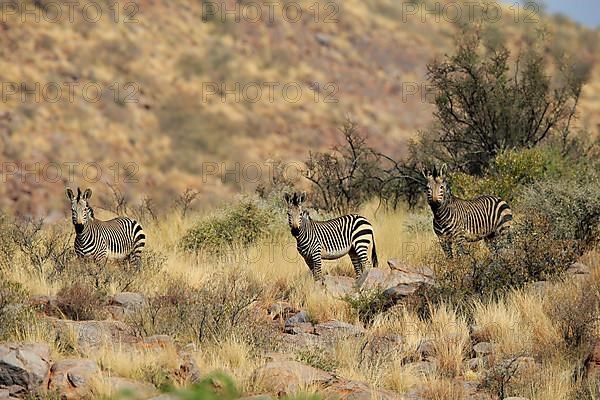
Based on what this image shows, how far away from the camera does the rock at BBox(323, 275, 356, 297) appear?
13.8 m

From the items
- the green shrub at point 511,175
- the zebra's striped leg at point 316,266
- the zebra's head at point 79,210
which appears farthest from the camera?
the green shrub at point 511,175

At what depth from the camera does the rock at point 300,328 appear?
40.7 feet

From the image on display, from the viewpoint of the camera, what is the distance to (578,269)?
13.6 metres

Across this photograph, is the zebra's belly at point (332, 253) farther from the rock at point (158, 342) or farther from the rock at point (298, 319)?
the rock at point (158, 342)

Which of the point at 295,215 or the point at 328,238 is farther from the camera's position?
the point at 328,238

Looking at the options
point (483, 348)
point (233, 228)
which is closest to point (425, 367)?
point (483, 348)

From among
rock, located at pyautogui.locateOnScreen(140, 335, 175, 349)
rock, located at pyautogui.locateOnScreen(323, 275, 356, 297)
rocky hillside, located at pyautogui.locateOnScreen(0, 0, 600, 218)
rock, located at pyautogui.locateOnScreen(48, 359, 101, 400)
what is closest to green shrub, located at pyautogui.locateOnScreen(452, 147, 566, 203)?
rock, located at pyautogui.locateOnScreen(323, 275, 356, 297)

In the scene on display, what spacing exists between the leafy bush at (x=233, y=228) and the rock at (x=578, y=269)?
5913mm

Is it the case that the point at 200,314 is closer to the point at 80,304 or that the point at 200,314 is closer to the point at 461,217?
the point at 80,304

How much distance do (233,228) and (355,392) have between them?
8507mm

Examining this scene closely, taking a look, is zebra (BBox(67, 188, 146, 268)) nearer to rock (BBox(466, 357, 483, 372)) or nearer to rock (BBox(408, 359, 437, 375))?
rock (BBox(408, 359, 437, 375))

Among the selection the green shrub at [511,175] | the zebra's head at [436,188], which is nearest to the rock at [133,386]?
the zebra's head at [436,188]

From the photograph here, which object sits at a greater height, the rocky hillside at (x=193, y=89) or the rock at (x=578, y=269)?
the rocky hillside at (x=193, y=89)

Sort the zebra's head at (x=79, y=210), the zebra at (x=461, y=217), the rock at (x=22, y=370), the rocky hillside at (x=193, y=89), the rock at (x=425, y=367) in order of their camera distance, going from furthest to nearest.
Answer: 1. the rocky hillside at (x=193, y=89)
2. the zebra at (x=461, y=217)
3. the zebra's head at (x=79, y=210)
4. the rock at (x=425, y=367)
5. the rock at (x=22, y=370)
